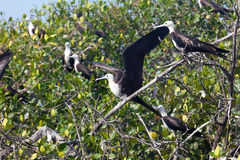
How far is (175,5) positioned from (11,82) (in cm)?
318

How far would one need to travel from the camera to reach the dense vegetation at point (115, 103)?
315 centimetres

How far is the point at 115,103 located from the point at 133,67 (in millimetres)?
470

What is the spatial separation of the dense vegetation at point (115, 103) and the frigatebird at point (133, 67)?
13 centimetres

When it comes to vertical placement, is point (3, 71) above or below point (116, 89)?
above

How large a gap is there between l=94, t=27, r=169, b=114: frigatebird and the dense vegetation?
130mm

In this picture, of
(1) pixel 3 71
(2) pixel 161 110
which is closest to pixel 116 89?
(2) pixel 161 110

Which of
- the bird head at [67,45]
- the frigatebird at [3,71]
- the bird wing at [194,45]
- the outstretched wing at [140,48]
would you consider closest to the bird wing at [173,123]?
the outstretched wing at [140,48]

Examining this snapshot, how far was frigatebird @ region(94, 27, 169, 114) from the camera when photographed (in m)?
4.06

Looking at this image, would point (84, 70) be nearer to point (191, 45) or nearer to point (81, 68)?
point (81, 68)

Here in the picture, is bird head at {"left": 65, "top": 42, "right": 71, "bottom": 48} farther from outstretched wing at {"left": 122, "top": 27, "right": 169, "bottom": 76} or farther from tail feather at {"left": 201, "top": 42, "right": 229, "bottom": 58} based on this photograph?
tail feather at {"left": 201, "top": 42, "right": 229, "bottom": 58}

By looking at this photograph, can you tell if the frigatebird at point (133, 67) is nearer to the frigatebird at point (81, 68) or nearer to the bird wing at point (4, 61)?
the frigatebird at point (81, 68)

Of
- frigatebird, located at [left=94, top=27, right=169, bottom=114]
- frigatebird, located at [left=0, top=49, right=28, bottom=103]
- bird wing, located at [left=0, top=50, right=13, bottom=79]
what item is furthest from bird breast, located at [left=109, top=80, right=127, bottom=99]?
bird wing, located at [left=0, top=50, right=13, bottom=79]

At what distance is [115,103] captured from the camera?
14.7ft

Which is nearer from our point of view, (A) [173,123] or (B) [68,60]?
(A) [173,123]
